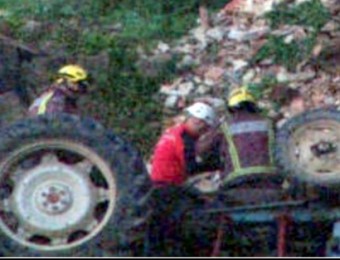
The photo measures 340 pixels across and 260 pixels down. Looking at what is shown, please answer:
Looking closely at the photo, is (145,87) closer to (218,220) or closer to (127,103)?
(127,103)

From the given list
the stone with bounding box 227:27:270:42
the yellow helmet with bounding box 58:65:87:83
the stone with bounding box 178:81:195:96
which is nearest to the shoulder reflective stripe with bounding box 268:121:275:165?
the yellow helmet with bounding box 58:65:87:83

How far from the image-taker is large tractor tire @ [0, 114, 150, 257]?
12428 mm

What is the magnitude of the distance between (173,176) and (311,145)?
1546mm

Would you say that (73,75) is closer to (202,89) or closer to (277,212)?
(202,89)

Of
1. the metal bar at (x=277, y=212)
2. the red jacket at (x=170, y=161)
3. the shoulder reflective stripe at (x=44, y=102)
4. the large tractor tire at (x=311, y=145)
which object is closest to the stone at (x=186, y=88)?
the shoulder reflective stripe at (x=44, y=102)

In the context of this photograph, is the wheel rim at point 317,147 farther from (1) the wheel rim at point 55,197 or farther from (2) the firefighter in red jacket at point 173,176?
(1) the wheel rim at point 55,197

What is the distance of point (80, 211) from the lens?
493 inches

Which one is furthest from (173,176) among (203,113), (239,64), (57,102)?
(239,64)

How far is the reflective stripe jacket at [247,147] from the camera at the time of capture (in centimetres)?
1377

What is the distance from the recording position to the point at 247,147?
13.9m

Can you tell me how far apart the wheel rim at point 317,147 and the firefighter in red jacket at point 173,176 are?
2.73 ft

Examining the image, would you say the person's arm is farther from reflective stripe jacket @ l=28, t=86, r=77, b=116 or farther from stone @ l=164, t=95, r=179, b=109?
stone @ l=164, t=95, r=179, b=109

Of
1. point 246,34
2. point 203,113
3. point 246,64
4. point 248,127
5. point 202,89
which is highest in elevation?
point 246,34

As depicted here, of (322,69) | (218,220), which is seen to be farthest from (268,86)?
(218,220)
